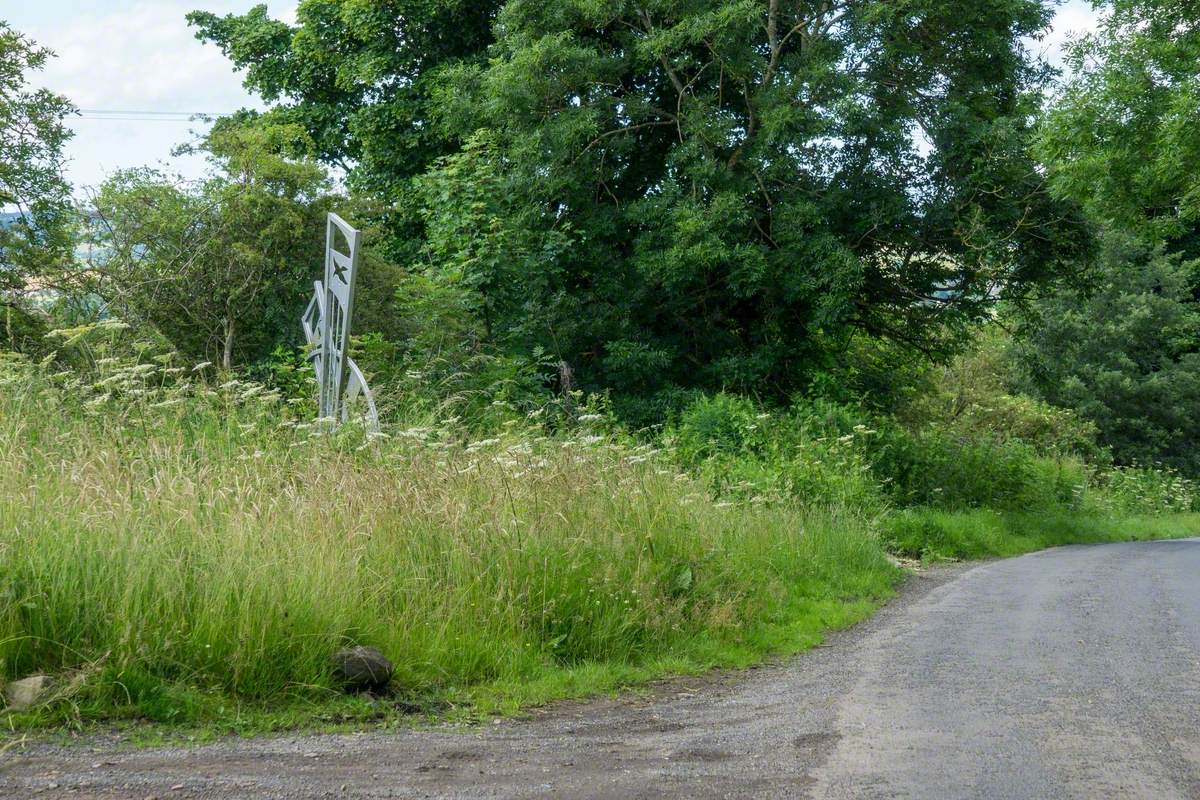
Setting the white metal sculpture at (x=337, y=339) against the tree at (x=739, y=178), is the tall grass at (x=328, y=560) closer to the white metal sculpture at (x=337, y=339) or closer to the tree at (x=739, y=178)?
the white metal sculpture at (x=337, y=339)

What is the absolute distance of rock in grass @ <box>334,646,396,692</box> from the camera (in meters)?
6.81

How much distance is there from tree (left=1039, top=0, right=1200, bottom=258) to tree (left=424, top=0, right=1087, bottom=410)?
0.61 m

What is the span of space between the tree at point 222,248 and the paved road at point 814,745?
10.7m

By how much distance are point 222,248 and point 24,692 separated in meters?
11.7

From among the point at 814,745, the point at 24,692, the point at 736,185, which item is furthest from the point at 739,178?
the point at 24,692

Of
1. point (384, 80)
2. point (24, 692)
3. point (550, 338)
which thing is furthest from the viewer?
point (384, 80)

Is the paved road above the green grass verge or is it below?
below

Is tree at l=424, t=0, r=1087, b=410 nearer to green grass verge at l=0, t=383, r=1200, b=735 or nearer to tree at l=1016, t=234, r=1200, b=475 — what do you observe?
green grass verge at l=0, t=383, r=1200, b=735

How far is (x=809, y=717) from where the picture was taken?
6.73m

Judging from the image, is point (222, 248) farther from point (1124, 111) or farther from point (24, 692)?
point (1124, 111)

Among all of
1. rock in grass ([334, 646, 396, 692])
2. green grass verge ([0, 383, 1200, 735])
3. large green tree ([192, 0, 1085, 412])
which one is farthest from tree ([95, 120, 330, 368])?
rock in grass ([334, 646, 396, 692])

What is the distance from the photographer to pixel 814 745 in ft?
19.7

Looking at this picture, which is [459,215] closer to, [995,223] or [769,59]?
[769,59]

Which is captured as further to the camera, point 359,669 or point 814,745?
point 359,669
